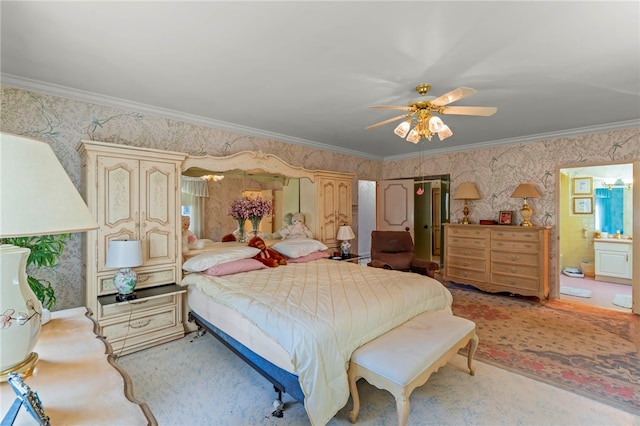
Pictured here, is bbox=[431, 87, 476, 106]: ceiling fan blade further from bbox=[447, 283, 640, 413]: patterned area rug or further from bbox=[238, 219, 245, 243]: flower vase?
bbox=[238, 219, 245, 243]: flower vase

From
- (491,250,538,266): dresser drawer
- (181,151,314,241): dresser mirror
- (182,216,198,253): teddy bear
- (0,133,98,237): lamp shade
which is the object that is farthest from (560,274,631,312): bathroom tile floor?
(0,133,98,237): lamp shade

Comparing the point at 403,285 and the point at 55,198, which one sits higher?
the point at 55,198

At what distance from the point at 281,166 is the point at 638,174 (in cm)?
471

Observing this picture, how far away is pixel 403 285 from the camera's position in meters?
2.62

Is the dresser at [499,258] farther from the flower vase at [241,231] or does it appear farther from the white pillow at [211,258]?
the white pillow at [211,258]

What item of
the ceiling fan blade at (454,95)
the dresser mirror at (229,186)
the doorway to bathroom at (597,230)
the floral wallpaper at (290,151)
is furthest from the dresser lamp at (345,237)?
the doorway to bathroom at (597,230)

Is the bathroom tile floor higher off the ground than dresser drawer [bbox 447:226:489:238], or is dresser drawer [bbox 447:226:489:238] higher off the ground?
dresser drawer [bbox 447:226:489:238]

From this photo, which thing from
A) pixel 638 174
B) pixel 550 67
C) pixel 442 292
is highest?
pixel 550 67

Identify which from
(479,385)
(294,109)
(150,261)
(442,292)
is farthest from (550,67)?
(150,261)

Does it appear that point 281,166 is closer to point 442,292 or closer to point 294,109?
point 294,109

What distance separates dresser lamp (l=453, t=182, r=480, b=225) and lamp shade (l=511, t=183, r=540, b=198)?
2.04ft

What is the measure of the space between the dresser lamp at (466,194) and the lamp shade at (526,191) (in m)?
0.62

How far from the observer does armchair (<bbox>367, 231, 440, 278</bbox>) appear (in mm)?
4422

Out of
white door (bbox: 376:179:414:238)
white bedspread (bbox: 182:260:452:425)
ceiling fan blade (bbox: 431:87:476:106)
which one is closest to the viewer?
white bedspread (bbox: 182:260:452:425)
